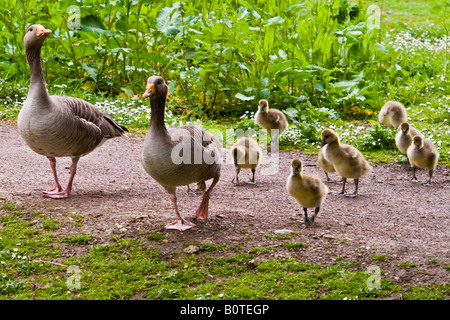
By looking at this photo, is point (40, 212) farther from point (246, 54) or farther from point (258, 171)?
point (246, 54)

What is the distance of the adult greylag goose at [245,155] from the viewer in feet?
25.2

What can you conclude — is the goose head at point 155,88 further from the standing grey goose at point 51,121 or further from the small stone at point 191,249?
the standing grey goose at point 51,121

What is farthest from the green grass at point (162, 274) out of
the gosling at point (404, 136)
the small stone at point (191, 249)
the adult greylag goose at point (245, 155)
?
the gosling at point (404, 136)

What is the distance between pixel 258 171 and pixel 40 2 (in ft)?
18.7

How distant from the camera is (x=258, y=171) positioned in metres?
8.45

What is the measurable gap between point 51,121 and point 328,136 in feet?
10.8

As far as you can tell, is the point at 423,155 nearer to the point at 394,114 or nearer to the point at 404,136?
the point at 404,136

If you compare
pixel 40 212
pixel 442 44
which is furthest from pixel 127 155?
pixel 442 44

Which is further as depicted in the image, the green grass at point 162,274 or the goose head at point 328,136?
the goose head at point 328,136

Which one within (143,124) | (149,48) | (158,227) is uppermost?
(149,48)

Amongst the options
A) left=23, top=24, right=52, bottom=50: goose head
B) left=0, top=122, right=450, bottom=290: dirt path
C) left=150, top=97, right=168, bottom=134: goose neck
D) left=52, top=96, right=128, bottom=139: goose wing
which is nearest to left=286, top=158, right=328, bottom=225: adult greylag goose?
left=0, top=122, right=450, bottom=290: dirt path

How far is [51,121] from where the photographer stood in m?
6.17

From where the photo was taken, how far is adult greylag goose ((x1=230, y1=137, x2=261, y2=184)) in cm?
770

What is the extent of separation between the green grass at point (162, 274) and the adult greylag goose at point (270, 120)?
3.65m
